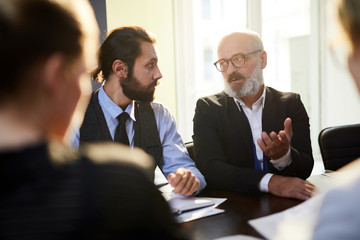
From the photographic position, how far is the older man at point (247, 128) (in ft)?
5.24

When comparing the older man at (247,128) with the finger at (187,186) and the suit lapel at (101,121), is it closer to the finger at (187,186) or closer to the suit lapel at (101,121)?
the finger at (187,186)

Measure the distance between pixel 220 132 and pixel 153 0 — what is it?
7.61ft

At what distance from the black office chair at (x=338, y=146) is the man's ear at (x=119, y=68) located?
1408 millimetres

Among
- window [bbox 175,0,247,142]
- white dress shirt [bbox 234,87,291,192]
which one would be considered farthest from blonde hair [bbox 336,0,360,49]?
window [bbox 175,0,247,142]

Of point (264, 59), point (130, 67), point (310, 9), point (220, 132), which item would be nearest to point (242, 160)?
point (220, 132)

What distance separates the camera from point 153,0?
374cm

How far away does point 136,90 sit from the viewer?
6.94 feet

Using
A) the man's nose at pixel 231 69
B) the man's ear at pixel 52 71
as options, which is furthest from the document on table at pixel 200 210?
the man's nose at pixel 231 69

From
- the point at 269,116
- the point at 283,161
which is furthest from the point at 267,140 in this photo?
the point at 269,116

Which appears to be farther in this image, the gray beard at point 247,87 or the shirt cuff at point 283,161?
the gray beard at point 247,87

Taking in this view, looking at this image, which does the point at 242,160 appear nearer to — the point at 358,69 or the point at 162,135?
the point at 162,135

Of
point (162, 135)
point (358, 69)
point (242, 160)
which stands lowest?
point (242, 160)

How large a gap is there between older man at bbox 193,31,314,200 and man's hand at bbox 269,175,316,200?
6cm

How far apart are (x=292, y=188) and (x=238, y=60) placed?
43.8 inches
